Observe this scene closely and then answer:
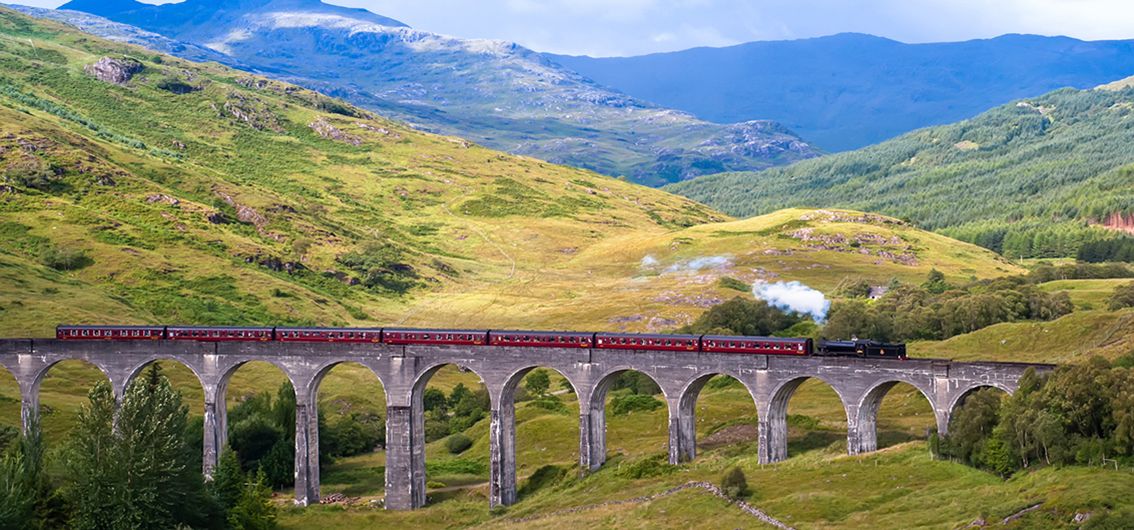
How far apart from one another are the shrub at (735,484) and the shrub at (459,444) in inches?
1792

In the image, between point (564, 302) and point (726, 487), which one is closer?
point (726, 487)

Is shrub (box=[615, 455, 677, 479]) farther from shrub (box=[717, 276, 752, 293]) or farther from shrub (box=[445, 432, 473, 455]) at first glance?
shrub (box=[717, 276, 752, 293])

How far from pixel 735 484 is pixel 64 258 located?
12573cm

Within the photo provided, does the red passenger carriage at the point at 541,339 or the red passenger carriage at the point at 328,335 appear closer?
the red passenger carriage at the point at 541,339

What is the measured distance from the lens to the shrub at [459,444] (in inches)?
4719

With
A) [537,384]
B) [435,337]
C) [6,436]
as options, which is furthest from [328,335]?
[537,384]

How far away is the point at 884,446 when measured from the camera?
87.8 metres

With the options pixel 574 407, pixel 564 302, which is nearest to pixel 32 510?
pixel 574 407

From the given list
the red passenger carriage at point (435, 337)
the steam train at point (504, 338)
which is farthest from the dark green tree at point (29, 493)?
the red passenger carriage at point (435, 337)

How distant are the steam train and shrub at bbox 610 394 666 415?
25278 millimetres

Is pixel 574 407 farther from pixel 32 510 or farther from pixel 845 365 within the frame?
pixel 32 510

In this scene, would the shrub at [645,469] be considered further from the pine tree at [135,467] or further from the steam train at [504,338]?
the pine tree at [135,467]

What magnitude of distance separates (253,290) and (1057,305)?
113 metres

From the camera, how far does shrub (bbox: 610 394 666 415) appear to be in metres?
118
